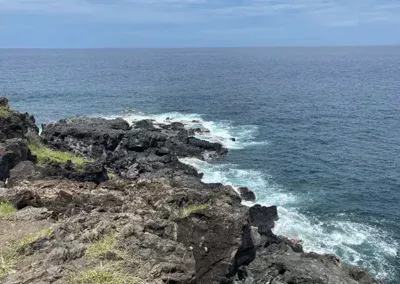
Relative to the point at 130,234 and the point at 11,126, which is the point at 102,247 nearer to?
the point at 130,234

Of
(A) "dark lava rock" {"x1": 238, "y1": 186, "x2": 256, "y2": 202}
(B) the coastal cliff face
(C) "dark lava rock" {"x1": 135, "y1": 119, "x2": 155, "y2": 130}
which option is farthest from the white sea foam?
(C) "dark lava rock" {"x1": 135, "y1": 119, "x2": 155, "y2": 130}

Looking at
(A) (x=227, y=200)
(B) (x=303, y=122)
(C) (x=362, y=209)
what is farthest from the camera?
(B) (x=303, y=122)

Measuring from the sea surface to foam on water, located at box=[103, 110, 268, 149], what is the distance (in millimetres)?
213

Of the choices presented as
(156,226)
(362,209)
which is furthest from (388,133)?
(156,226)

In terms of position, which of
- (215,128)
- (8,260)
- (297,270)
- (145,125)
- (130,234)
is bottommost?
(215,128)

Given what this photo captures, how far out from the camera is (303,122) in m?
85.2

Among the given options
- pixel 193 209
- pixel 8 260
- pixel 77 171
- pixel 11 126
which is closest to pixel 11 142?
pixel 77 171

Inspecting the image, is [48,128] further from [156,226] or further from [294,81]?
[294,81]

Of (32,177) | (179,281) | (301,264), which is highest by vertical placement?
(179,281)

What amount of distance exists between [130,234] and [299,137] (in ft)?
207

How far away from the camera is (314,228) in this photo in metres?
42.1

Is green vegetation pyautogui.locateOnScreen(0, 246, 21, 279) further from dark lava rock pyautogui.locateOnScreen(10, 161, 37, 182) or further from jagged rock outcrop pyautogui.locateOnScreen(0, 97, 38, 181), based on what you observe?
jagged rock outcrop pyautogui.locateOnScreen(0, 97, 38, 181)

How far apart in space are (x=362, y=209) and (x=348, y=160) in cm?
1666

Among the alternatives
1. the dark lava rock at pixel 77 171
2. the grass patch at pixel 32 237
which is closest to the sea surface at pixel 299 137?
the dark lava rock at pixel 77 171
